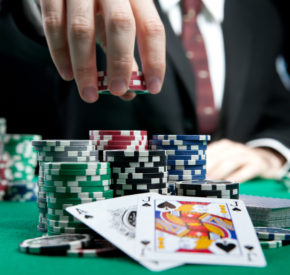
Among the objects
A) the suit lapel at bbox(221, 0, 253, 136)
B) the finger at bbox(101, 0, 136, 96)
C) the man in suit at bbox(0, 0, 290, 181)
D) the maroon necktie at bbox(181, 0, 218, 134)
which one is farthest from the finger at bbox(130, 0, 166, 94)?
the suit lapel at bbox(221, 0, 253, 136)

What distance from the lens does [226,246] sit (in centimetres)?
137

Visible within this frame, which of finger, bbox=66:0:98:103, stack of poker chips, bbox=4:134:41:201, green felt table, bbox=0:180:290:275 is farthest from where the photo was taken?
stack of poker chips, bbox=4:134:41:201

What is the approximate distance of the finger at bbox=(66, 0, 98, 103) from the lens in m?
1.92

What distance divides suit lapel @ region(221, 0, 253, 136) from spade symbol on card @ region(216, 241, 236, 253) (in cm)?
327

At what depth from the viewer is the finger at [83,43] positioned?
6.31 ft

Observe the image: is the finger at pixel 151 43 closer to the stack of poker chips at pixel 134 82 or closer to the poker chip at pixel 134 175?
the stack of poker chips at pixel 134 82

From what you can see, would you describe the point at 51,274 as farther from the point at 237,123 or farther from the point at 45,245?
the point at 237,123

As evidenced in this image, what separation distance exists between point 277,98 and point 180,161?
128 inches

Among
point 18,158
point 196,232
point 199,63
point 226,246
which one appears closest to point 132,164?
point 196,232

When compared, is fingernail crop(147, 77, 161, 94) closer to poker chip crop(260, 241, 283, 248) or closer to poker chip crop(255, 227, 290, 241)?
poker chip crop(255, 227, 290, 241)

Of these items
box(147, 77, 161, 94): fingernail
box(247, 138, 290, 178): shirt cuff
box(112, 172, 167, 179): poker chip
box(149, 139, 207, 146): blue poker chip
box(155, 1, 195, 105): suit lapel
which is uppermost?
box(155, 1, 195, 105): suit lapel

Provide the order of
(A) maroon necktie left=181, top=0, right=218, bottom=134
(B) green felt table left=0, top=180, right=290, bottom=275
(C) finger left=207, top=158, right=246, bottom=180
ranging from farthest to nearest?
(A) maroon necktie left=181, top=0, right=218, bottom=134 < (C) finger left=207, top=158, right=246, bottom=180 < (B) green felt table left=0, top=180, right=290, bottom=275

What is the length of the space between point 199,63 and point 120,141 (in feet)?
8.03

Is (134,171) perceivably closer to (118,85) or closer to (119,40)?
(118,85)
